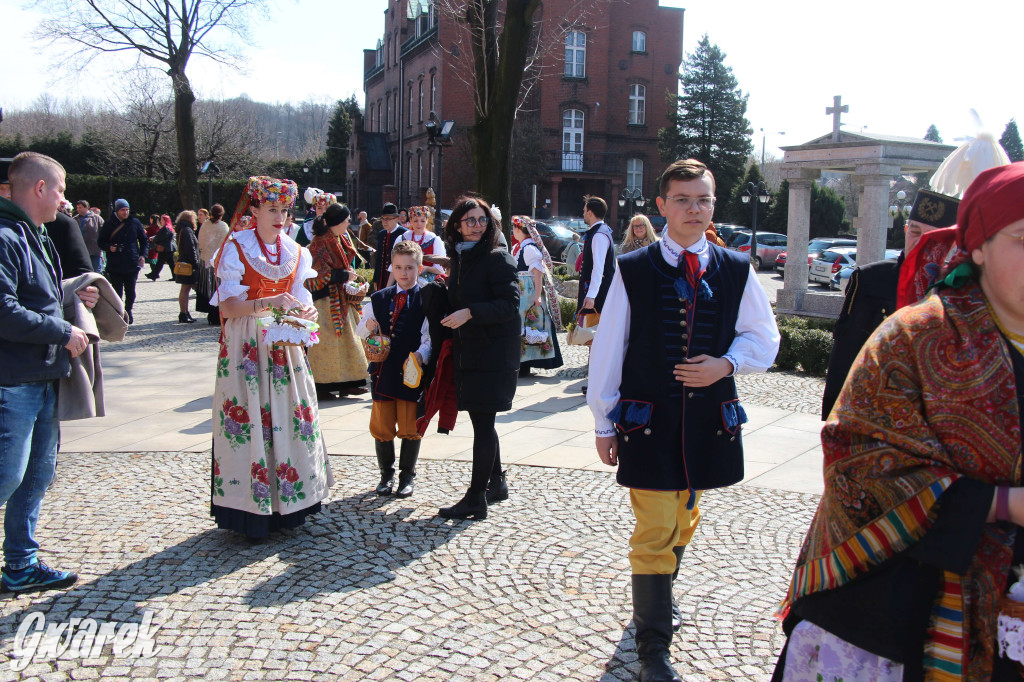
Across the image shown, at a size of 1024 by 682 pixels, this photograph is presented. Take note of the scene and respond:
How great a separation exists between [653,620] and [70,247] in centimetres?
418

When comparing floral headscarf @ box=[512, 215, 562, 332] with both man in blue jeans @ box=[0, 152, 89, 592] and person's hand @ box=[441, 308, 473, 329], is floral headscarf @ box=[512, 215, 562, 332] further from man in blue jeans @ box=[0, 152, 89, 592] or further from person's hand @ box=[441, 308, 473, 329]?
man in blue jeans @ box=[0, 152, 89, 592]

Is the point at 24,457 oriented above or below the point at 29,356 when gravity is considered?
below

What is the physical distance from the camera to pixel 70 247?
16.8 feet

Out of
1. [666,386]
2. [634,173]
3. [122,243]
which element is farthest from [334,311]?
[634,173]

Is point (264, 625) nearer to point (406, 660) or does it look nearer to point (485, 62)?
point (406, 660)

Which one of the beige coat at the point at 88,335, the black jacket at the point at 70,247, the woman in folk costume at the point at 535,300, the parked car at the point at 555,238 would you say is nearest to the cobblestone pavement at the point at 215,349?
the woman in folk costume at the point at 535,300

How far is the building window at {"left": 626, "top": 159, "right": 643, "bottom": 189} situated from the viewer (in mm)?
46969

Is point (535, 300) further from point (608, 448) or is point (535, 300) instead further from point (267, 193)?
point (608, 448)

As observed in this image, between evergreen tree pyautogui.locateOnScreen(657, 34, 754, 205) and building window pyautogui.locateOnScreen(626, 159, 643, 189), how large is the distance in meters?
1.46

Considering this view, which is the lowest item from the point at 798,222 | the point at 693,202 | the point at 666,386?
the point at 666,386

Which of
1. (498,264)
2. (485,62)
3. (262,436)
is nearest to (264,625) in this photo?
(262,436)

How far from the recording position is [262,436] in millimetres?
4578

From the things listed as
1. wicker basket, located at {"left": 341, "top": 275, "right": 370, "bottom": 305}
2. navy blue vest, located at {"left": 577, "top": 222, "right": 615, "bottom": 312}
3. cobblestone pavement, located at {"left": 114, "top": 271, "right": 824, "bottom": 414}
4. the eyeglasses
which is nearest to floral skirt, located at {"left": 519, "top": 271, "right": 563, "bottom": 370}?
cobblestone pavement, located at {"left": 114, "top": 271, "right": 824, "bottom": 414}

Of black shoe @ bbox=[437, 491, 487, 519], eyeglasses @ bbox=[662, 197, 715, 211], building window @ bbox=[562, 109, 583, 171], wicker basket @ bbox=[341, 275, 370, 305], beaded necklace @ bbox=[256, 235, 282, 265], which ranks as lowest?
black shoe @ bbox=[437, 491, 487, 519]
